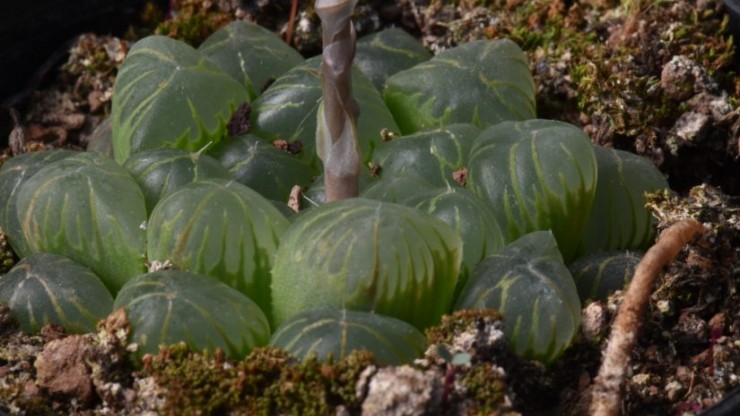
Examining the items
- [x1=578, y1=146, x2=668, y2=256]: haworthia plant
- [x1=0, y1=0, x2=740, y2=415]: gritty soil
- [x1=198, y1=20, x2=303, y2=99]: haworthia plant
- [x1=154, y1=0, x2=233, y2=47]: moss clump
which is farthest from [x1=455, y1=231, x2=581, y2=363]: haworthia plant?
[x1=154, y1=0, x2=233, y2=47]: moss clump

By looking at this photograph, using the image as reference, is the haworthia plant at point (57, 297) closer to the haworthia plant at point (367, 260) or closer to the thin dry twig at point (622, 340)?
the haworthia plant at point (367, 260)

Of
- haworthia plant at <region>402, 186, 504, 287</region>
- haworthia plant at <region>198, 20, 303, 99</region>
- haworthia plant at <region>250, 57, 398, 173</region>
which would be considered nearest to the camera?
haworthia plant at <region>402, 186, 504, 287</region>

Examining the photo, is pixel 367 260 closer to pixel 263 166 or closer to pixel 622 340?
pixel 622 340

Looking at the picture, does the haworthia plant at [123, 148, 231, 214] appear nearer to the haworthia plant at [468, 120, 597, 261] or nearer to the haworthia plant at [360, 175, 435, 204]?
the haworthia plant at [360, 175, 435, 204]

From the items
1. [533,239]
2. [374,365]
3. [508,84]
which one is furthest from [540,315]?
[508,84]

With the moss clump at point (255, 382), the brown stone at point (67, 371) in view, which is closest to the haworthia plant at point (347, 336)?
the moss clump at point (255, 382)

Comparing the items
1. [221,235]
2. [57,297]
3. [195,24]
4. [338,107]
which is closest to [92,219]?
[57,297]

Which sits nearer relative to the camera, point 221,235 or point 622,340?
point 622,340
